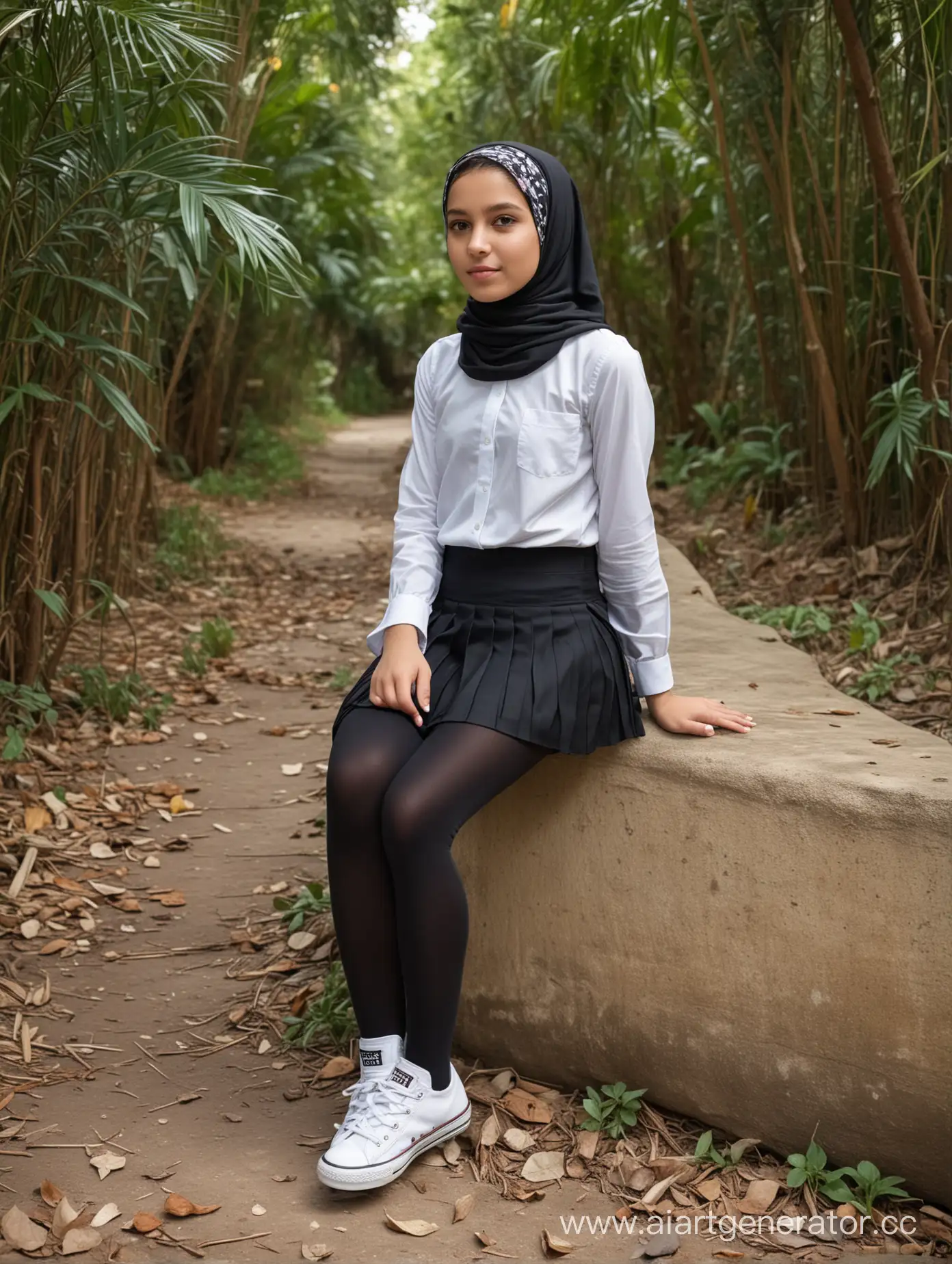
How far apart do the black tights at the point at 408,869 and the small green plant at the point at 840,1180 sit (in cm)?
53

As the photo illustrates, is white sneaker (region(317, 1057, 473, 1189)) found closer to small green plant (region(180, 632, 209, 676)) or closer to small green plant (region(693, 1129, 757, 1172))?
small green plant (region(693, 1129, 757, 1172))

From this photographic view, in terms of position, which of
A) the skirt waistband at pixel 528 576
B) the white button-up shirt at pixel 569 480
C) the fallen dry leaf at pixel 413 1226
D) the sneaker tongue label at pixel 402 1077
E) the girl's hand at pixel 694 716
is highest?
the white button-up shirt at pixel 569 480

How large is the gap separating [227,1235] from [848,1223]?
87 cm

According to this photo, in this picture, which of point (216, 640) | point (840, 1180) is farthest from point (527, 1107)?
point (216, 640)

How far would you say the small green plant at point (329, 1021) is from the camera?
7.68 ft

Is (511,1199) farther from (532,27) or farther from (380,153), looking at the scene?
(380,153)

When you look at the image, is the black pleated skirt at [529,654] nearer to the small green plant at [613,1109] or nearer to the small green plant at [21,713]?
the small green plant at [613,1109]

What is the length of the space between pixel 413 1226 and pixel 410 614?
920 mm

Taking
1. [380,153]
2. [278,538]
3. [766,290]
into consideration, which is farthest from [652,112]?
[380,153]

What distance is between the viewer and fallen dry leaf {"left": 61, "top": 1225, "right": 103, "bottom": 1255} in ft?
5.67

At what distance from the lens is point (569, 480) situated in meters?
2.10

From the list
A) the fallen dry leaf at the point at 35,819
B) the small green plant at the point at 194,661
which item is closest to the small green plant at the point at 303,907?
the fallen dry leaf at the point at 35,819

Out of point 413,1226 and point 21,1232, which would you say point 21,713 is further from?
point 413,1226

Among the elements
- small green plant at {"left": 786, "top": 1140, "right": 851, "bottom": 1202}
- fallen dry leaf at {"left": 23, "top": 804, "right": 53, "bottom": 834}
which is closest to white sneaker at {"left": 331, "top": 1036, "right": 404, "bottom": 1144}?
small green plant at {"left": 786, "top": 1140, "right": 851, "bottom": 1202}
